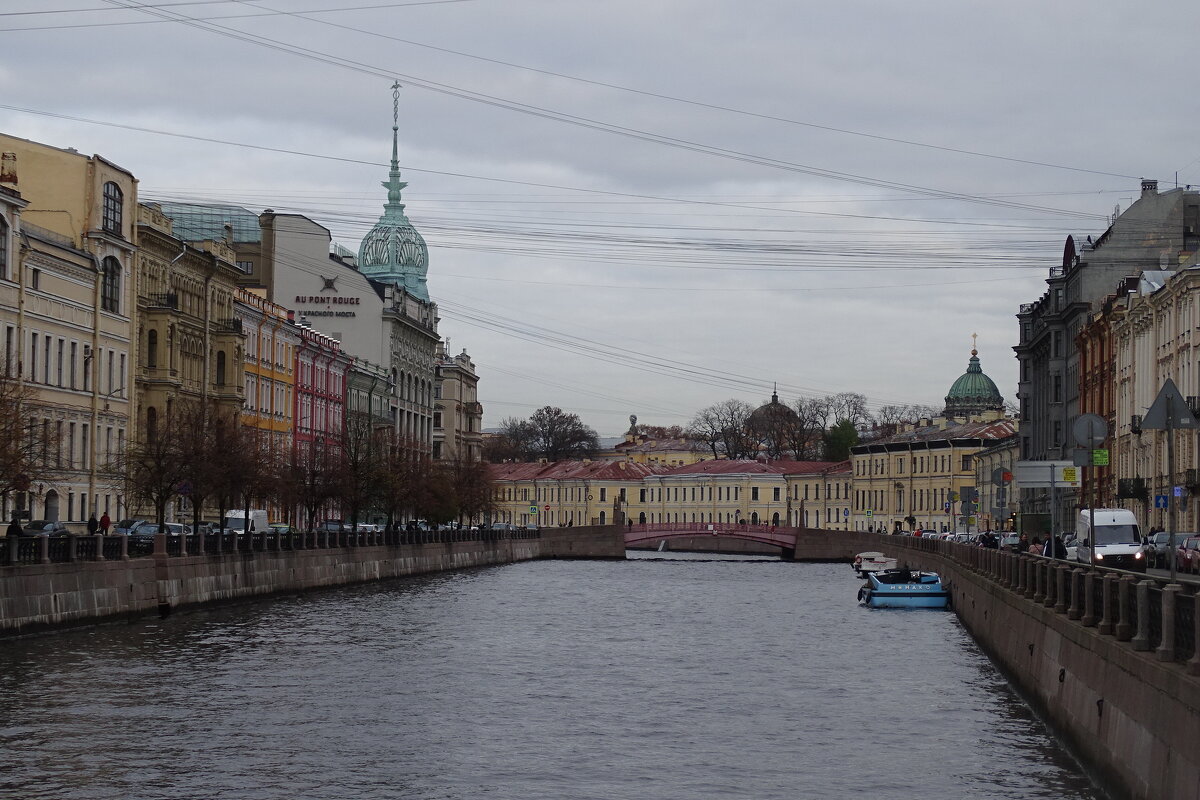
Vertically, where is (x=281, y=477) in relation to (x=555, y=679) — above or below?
above

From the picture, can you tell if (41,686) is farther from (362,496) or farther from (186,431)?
(362,496)

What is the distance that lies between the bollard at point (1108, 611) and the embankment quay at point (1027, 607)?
0.8 inches

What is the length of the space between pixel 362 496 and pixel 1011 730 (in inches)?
2471

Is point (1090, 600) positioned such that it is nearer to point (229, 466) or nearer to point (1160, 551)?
point (1160, 551)

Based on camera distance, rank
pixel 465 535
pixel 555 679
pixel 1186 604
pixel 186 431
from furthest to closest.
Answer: pixel 465 535 < pixel 186 431 < pixel 555 679 < pixel 1186 604

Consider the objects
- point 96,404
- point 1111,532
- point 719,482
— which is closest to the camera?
point 1111,532

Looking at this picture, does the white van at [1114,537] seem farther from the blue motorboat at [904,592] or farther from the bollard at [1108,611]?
the bollard at [1108,611]

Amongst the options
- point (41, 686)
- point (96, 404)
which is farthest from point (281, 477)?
point (41, 686)

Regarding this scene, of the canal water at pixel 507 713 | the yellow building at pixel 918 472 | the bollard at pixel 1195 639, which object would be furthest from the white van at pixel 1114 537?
the yellow building at pixel 918 472

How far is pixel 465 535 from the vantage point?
10938cm

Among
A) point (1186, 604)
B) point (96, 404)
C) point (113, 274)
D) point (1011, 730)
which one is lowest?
point (1011, 730)

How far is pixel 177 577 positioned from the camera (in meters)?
50.9

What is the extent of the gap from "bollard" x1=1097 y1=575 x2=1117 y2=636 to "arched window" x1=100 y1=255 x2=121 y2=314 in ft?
181

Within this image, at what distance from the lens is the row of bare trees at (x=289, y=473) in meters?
61.2
